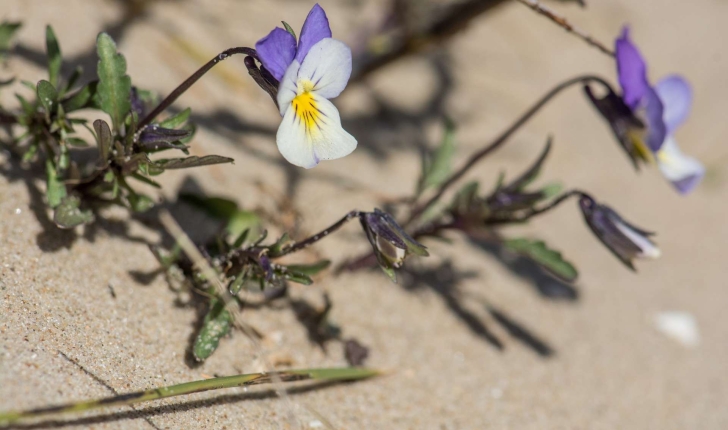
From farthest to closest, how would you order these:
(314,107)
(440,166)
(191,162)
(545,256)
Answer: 1. (440,166)
2. (545,256)
3. (191,162)
4. (314,107)

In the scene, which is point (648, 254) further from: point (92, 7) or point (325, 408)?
point (92, 7)

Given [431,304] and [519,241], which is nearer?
[519,241]

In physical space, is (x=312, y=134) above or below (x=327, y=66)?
below

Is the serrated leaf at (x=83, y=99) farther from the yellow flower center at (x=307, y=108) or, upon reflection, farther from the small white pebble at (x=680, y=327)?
the small white pebble at (x=680, y=327)

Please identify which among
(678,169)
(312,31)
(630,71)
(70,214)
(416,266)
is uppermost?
(630,71)

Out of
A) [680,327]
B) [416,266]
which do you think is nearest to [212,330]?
[416,266]

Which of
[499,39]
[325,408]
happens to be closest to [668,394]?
[325,408]

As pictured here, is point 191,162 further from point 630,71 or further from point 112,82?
point 630,71
